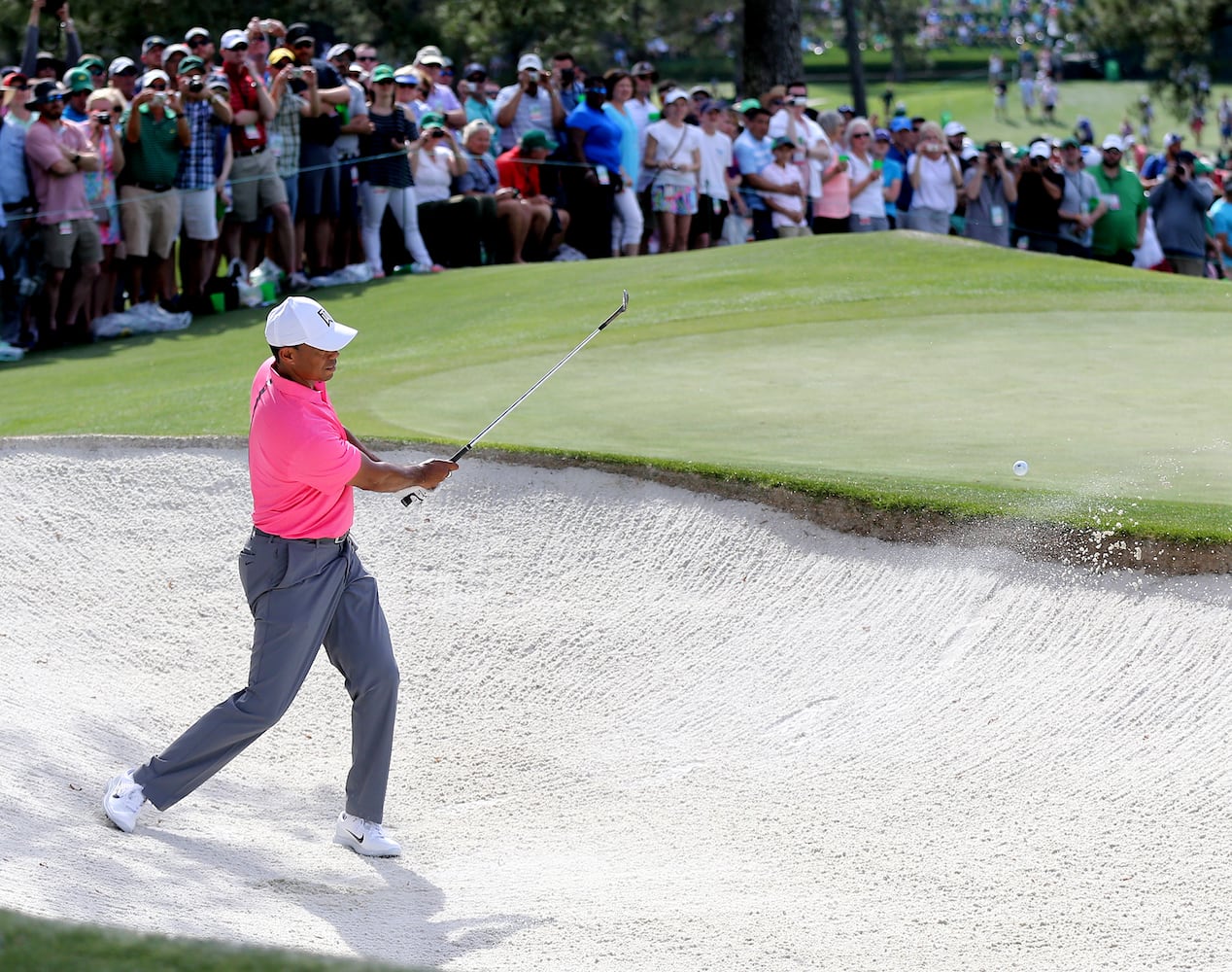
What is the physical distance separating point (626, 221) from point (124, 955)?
667 inches

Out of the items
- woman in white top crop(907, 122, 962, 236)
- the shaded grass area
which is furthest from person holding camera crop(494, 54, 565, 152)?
the shaded grass area

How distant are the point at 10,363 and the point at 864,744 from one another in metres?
11.0

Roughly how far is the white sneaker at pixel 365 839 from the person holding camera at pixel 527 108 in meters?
13.6

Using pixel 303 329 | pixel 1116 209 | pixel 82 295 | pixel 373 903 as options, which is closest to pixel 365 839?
pixel 373 903

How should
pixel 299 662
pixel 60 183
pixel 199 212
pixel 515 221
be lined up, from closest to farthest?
pixel 299 662, pixel 60 183, pixel 199 212, pixel 515 221

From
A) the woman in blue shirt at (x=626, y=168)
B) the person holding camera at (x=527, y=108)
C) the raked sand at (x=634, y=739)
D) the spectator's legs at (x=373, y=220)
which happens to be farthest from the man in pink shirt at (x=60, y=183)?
the woman in blue shirt at (x=626, y=168)

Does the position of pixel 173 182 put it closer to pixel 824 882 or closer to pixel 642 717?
pixel 642 717

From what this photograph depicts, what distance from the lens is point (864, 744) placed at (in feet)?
23.6

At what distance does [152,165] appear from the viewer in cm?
1566

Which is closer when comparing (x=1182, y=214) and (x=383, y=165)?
(x=383, y=165)

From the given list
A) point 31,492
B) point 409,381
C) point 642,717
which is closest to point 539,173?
point 409,381

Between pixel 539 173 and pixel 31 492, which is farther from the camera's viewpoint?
pixel 539 173

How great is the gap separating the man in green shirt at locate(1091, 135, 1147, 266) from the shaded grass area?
18.0 meters

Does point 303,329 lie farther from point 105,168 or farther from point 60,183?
point 105,168
